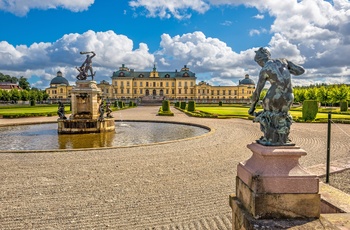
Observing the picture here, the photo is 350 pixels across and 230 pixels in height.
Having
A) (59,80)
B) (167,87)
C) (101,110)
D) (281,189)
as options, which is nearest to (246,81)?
(167,87)

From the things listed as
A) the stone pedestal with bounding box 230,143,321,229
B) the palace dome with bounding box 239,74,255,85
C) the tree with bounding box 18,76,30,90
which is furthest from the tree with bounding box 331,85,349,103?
the tree with bounding box 18,76,30,90

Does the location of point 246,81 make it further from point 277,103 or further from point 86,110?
point 277,103

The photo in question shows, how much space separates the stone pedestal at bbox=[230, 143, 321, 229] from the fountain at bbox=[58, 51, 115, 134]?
45.7 ft

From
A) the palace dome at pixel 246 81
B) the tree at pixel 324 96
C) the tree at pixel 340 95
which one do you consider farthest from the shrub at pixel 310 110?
the palace dome at pixel 246 81

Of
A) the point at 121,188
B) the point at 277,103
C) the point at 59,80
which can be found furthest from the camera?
the point at 59,80

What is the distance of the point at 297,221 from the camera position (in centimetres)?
289

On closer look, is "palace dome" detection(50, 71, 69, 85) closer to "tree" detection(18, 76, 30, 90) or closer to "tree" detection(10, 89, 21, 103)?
"tree" detection(18, 76, 30, 90)

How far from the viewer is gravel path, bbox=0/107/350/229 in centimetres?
436

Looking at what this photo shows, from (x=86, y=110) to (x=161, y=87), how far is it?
8280cm

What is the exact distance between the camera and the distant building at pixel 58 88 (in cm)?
9662

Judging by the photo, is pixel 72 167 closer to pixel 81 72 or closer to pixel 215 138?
pixel 215 138

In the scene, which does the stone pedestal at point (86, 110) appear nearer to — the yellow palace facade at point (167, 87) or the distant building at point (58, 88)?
the yellow palace facade at point (167, 87)

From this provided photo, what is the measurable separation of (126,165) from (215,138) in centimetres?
607

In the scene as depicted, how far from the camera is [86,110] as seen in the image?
52.9 feet
